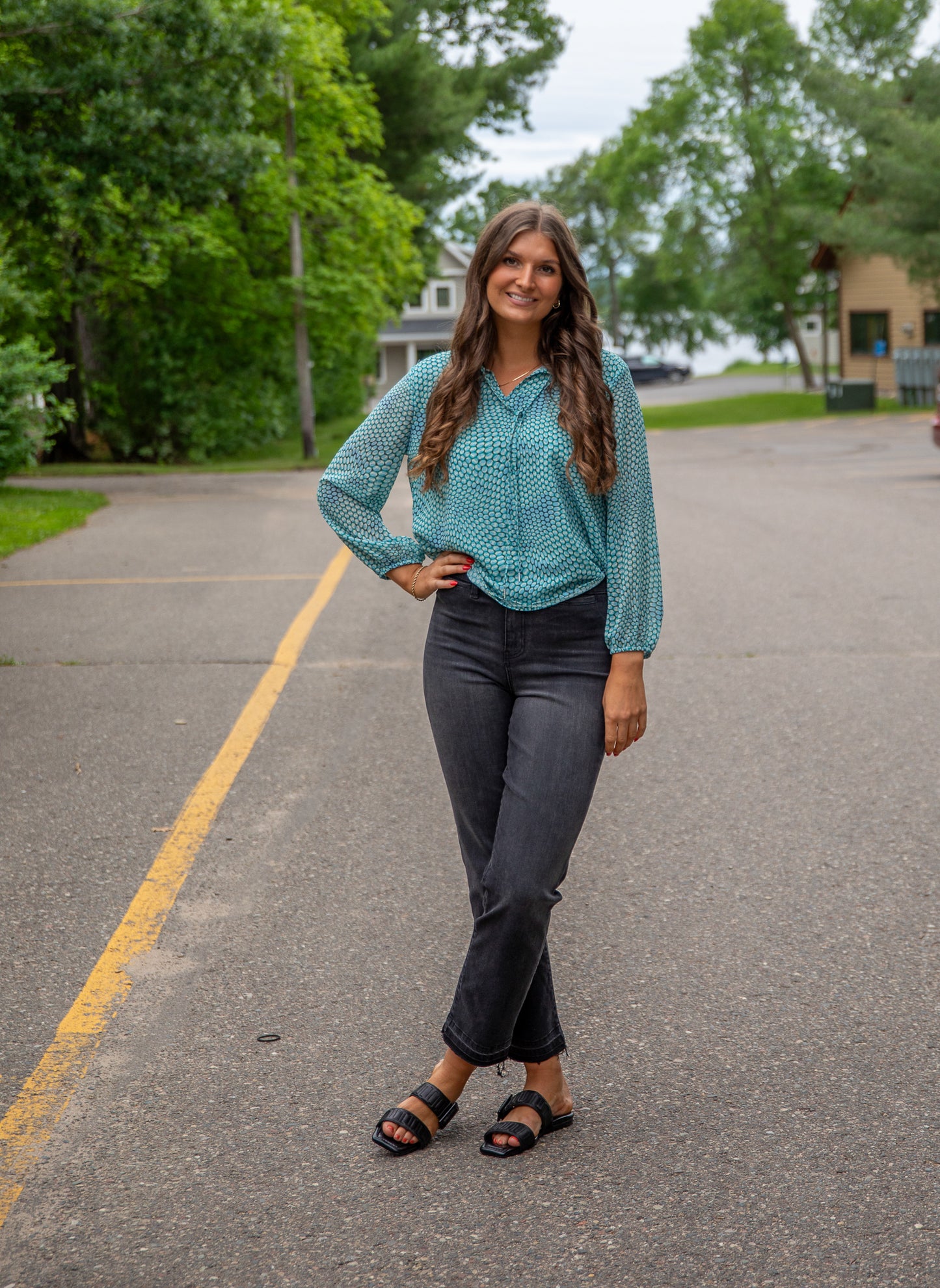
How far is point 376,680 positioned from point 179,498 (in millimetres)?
12841

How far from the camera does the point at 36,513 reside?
650 inches

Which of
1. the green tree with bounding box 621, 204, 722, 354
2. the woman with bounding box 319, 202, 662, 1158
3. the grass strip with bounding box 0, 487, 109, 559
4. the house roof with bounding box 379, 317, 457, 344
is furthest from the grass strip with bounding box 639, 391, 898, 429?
the green tree with bounding box 621, 204, 722, 354

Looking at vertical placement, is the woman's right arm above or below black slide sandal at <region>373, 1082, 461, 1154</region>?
above

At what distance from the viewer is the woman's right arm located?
3.19 metres

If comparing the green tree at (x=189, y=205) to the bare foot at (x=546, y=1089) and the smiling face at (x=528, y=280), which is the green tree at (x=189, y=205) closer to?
the smiling face at (x=528, y=280)

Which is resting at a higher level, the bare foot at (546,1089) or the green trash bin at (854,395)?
the green trash bin at (854,395)

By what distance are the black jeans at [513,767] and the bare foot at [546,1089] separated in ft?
0.11

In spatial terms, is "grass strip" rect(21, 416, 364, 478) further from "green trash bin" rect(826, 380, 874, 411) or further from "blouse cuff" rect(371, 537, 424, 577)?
"blouse cuff" rect(371, 537, 424, 577)

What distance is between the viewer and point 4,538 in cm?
1412

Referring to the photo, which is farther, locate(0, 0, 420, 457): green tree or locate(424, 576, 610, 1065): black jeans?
locate(0, 0, 420, 457): green tree

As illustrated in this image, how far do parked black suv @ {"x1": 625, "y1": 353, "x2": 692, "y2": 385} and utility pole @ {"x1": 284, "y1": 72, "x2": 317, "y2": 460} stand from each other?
4617 cm

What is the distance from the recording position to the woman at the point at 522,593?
297 cm

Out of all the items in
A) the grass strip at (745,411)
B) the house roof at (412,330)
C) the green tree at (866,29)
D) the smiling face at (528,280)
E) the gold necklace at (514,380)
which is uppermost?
the green tree at (866,29)

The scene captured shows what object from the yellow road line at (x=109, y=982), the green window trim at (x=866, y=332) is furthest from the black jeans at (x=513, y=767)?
the green window trim at (x=866, y=332)
